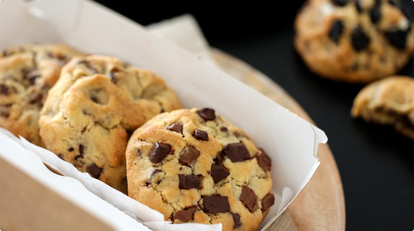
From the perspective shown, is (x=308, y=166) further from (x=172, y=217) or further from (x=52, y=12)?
(x=52, y=12)

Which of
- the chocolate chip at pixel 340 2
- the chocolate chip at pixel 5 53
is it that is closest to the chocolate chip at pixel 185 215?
the chocolate chip at pixel 5 53

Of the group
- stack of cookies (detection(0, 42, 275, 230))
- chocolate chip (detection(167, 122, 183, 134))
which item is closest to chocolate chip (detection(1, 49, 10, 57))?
stack of cookies (detection(0, 42, 275, 230))

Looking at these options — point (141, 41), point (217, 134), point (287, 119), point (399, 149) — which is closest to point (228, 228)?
point (217, 134)

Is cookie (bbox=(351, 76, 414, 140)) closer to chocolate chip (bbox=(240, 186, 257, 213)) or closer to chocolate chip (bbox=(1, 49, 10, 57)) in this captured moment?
chocolate chip (bbox=(240, 186, 257, 213))

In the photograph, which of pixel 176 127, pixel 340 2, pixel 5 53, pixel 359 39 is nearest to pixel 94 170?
pixel 176 127

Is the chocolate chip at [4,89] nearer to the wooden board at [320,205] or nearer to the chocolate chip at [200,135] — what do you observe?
the chocolate chip at [200,135]
